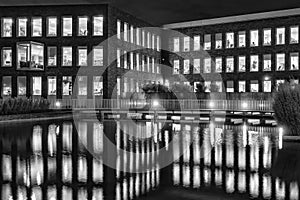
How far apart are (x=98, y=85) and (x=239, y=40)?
20.5 m

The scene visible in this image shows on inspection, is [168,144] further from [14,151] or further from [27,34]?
[27,34]

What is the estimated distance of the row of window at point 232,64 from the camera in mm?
47969

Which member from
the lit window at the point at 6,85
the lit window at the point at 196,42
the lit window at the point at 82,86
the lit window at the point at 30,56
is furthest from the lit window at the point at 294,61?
the lit window at the point at 6,85

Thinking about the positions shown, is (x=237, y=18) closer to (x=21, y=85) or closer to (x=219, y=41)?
(x=219, y=41)

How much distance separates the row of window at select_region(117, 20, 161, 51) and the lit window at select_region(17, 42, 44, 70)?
907 centimetres

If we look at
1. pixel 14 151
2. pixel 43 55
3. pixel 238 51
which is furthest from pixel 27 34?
pixel 14 151

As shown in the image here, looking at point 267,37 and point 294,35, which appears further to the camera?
point 267,37

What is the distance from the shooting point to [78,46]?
43938mm

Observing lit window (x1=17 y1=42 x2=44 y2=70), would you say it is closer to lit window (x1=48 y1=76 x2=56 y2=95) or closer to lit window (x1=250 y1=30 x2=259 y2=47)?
lit window (x1=48 y1=76 x2=56 y2=95)

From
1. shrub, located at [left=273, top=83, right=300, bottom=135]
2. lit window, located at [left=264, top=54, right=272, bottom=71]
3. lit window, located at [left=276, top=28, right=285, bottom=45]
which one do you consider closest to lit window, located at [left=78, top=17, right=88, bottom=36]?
lit window, located at [left=264, top=54, right=272, bottom=71]

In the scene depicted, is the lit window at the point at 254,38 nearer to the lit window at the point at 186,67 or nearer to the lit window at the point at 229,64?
the lit window at the point at 229,64

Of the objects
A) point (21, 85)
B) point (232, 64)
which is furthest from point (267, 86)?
point (21, 85)

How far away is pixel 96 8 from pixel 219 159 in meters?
35.5

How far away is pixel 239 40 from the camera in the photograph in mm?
52031
